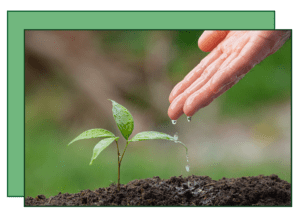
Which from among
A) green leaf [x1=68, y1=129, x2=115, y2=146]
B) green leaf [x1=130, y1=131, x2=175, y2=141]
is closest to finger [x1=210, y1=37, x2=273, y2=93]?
green leaf [x1=130, y1=131, x2=175, y2=141]

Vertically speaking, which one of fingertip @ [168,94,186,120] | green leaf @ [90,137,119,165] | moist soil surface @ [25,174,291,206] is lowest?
moist soil surface @ [25,174,291,206]

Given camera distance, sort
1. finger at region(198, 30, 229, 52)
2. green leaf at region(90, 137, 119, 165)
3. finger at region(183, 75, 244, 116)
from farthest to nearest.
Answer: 1. finger at region(198, 30, 229, 52)
2. finger at region(183, 75, 244, 116)
3. green leaf at region(90, 137, 119, 165)

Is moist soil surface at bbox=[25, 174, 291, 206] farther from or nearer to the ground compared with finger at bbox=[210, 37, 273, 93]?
nearer to the ground

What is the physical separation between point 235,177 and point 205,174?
16 cm

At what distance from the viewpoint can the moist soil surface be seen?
1699mm

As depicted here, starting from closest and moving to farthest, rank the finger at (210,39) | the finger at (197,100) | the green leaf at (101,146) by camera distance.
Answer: the green leaf at (101,146)
the finger at (197,100)
the finger at (210,39)

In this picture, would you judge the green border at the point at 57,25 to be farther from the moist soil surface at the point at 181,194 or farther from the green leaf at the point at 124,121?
the green leaf at the point at 124,121

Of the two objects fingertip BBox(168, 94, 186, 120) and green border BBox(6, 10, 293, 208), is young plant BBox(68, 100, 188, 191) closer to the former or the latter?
fingertip BBox(168, 94, 186, 120)

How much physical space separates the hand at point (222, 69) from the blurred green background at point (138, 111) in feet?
0.16

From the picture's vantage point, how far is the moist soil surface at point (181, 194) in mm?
1699

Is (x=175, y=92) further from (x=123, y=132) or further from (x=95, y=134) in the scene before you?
(x=95, y=134)

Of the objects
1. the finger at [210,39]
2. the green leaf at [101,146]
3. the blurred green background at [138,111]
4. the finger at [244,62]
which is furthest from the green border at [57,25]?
the green leaf at [101,146]

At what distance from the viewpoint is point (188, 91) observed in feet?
6.04

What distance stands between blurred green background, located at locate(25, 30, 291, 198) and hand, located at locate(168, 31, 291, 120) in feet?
0.16
